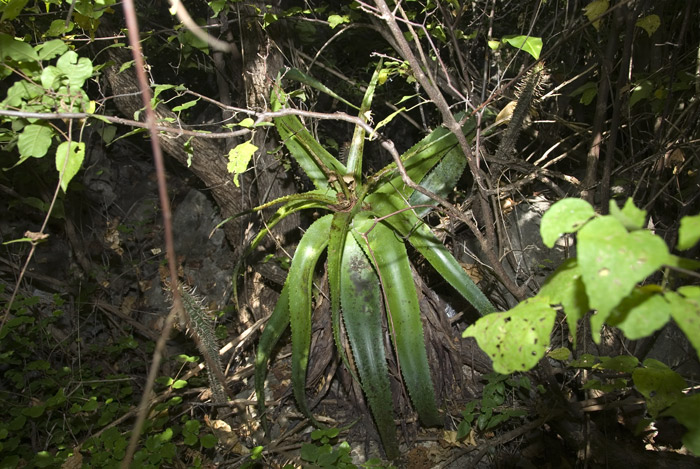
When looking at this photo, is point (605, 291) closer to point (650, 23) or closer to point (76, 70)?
point (76, 70)

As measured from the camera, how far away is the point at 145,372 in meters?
2.62

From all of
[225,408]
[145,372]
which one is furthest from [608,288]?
[145,372]

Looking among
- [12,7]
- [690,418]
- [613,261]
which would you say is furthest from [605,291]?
[12,7]

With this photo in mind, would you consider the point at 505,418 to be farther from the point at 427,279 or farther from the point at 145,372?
the point at 145,372

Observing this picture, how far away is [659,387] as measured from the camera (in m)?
0.99

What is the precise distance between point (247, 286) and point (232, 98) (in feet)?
3.72

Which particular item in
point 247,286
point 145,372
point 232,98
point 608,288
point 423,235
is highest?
point 232,98

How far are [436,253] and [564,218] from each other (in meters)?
0.91

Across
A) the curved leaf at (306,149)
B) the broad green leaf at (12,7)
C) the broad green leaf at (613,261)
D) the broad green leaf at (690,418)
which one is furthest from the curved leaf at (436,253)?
the broad green leaf at (12,7)

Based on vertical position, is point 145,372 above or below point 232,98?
below

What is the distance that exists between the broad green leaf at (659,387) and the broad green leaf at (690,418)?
118mm

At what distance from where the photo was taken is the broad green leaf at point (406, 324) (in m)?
1.51

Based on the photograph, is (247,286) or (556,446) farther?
(247,286)

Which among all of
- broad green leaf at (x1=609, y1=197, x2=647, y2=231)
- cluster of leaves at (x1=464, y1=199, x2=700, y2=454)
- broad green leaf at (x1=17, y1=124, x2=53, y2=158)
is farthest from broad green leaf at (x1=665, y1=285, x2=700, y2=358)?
broad green leaf at (x1=17, y1=124, x2=53, y2=158)
